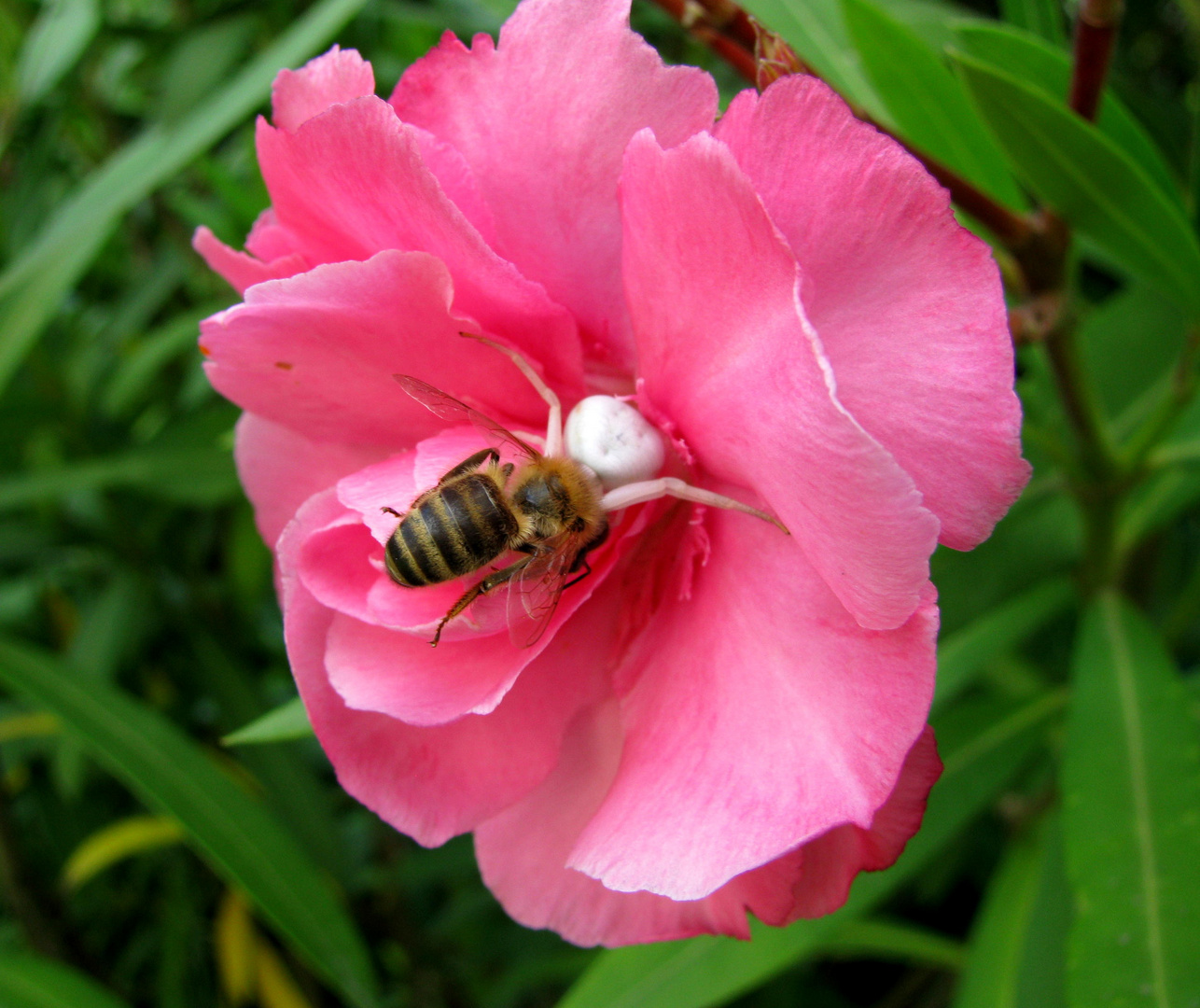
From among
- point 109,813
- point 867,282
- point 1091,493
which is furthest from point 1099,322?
point 109,813

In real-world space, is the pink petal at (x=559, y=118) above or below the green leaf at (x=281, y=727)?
above

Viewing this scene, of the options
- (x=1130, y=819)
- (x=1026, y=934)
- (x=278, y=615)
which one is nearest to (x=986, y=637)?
(x=1130, y=819)

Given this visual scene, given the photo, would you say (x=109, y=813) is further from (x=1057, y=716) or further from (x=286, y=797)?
(x=1057, y=716)

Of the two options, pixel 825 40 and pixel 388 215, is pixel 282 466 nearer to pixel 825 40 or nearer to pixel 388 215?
pixel 388 215

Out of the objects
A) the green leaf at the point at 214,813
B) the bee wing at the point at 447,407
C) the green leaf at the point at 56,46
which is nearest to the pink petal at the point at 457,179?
the bee wing at the point at 447,407

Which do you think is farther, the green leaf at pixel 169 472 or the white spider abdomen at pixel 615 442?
the green leaf at pixel 169 472

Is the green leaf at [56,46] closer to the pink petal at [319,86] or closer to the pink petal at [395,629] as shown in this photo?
the pink petal at [319,86]

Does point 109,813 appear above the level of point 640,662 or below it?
below
